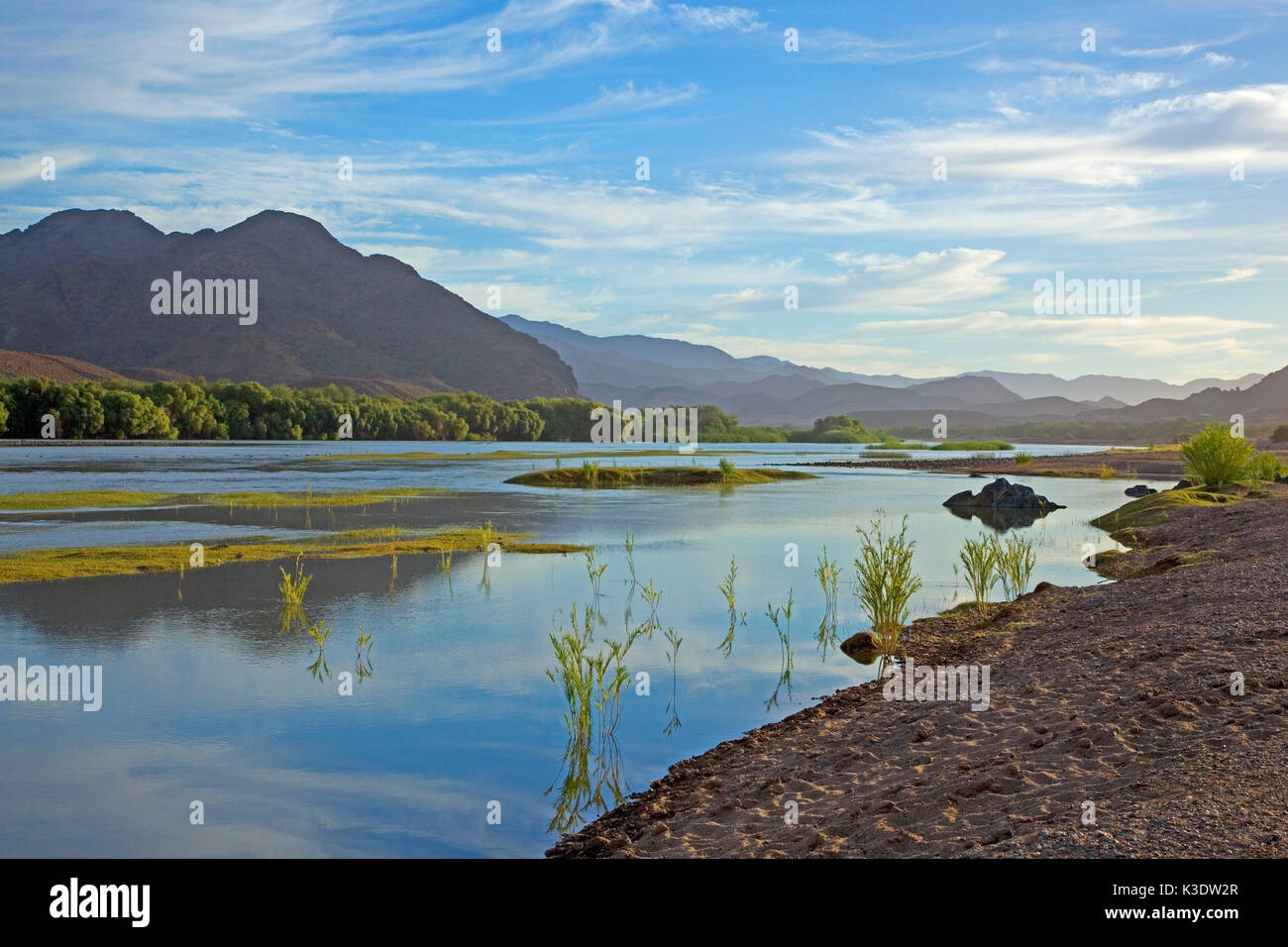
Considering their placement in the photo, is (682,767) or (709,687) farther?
(709,687)

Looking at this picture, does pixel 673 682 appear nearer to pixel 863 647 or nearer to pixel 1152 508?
pixel 863 647

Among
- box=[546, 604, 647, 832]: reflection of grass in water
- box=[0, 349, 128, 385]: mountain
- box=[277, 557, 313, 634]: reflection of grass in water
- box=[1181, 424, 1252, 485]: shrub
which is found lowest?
box=[546, 604, 647, 832]: reflection of grass in water

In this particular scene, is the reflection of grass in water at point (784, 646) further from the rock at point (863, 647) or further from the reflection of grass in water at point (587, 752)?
the reflection of grass in water at point (587, 752)

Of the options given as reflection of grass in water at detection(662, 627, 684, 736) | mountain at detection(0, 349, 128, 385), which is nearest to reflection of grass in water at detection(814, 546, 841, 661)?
reflection of grass in water at detection(662, 627, 684, 736)

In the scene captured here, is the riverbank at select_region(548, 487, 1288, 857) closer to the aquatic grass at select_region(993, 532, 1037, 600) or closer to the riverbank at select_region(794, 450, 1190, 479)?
the aquatic grass at select_region(993, 532, 1037, 600)

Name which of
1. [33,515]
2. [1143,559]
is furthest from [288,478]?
[1143,559]

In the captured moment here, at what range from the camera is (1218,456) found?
32562mm

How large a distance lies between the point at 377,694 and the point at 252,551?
449 inches

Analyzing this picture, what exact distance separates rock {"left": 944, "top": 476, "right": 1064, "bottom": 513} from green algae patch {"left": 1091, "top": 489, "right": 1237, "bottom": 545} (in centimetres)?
401

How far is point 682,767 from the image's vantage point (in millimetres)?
7496

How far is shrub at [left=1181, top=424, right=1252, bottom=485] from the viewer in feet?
106

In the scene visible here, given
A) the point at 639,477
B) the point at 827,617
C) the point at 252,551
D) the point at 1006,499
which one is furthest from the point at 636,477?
the point at 827,617
